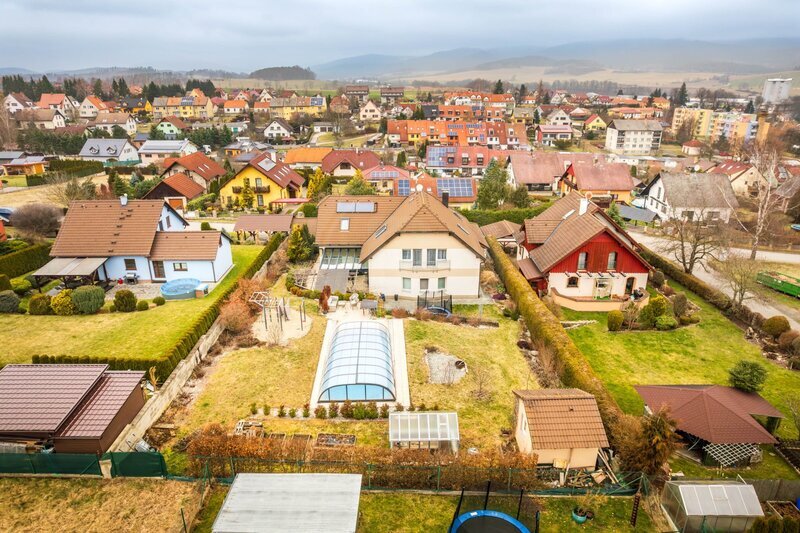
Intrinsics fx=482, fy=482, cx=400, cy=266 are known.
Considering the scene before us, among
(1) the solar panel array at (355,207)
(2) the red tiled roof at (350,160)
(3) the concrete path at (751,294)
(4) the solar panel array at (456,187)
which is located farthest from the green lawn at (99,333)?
(2) the red tiled roof at (350,160)

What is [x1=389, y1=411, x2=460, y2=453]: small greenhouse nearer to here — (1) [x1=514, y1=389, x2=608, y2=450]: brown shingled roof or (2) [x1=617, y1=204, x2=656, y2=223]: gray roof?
(1) [x1=514, y1=389, x2=608, y2=450]: brown shingled roof

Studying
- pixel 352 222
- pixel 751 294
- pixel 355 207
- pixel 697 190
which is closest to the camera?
pixel 751 294

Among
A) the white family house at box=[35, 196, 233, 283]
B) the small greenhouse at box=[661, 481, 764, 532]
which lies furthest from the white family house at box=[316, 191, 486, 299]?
the small greenhouse at box=[661, 481, 764, 532]

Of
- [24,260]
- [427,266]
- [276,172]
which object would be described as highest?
[276,172]

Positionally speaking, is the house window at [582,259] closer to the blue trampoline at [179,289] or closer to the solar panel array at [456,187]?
the blue trampoline at [179,289]

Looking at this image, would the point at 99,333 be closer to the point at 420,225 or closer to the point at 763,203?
the point at 420,225

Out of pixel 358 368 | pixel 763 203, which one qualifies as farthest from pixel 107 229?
pixel 763 203
